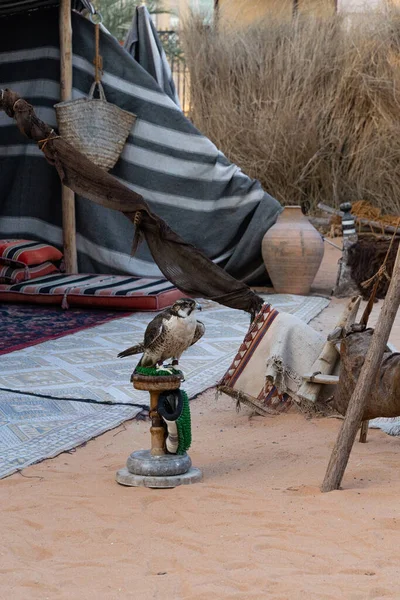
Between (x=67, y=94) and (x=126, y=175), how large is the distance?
2.68 ft

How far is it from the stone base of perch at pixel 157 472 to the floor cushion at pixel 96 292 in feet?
11.1

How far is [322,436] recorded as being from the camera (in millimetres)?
3740

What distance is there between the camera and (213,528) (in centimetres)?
270

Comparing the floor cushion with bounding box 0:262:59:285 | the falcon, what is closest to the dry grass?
the floor cushion with bounding box 0:262:59:285

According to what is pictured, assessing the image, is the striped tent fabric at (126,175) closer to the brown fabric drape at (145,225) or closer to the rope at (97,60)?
the rope at (97,60)

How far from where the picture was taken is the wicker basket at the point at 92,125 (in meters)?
7.21

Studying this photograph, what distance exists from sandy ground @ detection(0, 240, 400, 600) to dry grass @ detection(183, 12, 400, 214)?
23.1ft

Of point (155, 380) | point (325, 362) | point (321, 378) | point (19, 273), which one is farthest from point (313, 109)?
point (155, 380)

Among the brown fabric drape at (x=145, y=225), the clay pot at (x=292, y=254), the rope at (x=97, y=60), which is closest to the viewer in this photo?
the brown fabric drape at (x=145, y=225)

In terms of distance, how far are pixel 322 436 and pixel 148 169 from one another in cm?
429

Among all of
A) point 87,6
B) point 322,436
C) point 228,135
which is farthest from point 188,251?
point 228,135

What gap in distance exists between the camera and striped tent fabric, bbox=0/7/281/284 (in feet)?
24.7

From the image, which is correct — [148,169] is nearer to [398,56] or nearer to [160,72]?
[160,72]

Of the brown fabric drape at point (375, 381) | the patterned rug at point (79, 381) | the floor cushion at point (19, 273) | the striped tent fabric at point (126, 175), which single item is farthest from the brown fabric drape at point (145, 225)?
the striped tent fabric at point (126, 175)
